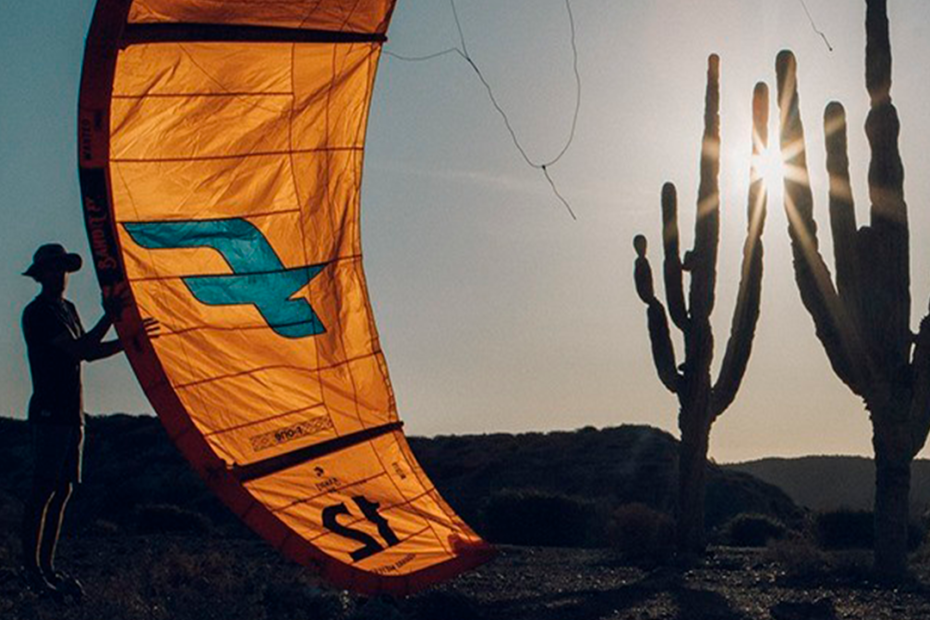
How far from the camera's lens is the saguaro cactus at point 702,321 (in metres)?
16.6

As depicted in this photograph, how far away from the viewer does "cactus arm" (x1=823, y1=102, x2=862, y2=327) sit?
14.0 metres

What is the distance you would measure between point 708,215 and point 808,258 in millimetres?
2612

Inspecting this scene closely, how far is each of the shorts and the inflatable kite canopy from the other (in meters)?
1.01

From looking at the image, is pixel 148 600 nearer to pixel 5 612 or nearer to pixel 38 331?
pixel 5 612

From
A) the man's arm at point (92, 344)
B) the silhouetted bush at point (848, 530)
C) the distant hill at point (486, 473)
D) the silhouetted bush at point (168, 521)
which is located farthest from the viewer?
the distant hill at point (486, 473)

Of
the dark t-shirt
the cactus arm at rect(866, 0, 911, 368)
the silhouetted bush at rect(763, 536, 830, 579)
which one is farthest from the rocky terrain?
the cactus arm at rect(866, 0, 911, 368)

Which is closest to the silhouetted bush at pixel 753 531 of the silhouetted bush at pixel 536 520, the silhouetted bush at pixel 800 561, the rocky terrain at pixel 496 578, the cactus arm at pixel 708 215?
the rocky terrain at pixel 496 578

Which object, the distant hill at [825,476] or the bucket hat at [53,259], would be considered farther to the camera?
the distant hill at [825,476]

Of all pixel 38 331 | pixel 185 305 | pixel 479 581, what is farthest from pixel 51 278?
pixel 479 581

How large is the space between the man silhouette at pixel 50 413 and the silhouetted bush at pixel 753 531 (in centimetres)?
1550

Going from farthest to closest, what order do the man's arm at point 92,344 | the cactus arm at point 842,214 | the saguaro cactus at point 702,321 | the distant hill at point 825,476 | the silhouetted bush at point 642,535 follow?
the distant hill at point 825,476 → the saguaro cactus at point 702,321 → the silhouetted bush at point 642,535 → the cactus arm at point 842,214 → the man's arm at point 92,344

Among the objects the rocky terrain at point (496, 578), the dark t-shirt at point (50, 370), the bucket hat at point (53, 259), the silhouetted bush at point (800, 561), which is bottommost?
the rocky terrain at point (496, 578)

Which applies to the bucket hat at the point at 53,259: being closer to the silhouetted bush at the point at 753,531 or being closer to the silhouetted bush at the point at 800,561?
the silhouetted bush at the point at 800,561

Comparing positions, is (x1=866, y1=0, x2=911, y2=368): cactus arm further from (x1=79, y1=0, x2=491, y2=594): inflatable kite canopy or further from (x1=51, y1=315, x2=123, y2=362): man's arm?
(x1=51, y1=315, x2=123, y2=362): man's arm
